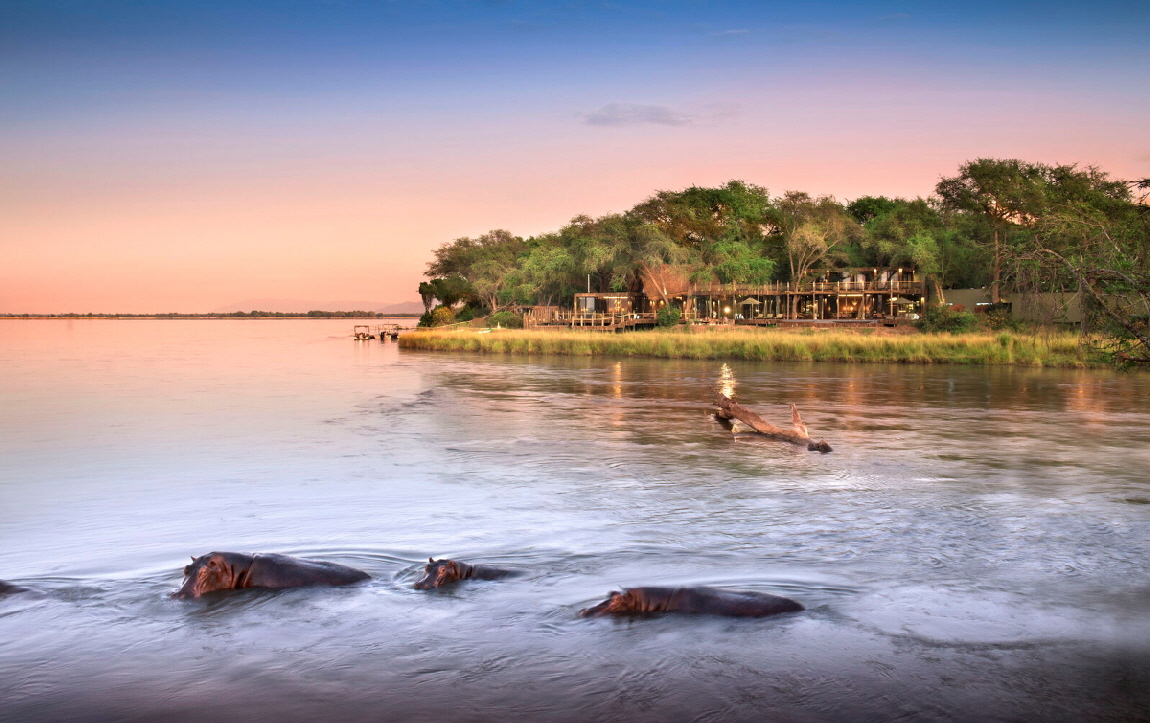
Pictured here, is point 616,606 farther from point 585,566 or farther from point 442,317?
point 442,317

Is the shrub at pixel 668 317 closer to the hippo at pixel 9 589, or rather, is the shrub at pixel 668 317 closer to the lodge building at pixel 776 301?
the lodge building at pixel 776 301

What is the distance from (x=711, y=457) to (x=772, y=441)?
270cm

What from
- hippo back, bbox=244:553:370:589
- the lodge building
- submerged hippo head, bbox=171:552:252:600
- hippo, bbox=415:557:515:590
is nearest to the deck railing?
the lodge building

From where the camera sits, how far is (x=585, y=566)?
33.8ft

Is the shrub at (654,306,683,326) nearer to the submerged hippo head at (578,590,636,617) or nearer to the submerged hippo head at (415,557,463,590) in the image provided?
the submerged hippo head at (415,557,463,590)

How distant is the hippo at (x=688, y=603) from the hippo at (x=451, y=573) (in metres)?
1.62

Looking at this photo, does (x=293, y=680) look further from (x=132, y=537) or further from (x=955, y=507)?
(x=955, y=507)

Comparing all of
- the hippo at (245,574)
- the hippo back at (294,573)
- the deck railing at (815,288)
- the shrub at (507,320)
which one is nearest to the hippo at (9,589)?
the hippo at (245,574)

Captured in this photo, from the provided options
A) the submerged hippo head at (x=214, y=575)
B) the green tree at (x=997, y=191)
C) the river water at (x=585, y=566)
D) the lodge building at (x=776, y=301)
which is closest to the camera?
the river water at (x=585, y=566)

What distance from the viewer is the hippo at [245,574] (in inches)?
356

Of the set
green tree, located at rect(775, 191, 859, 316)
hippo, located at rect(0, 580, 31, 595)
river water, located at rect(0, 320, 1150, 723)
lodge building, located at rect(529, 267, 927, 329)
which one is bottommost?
river water, located at rect(0, 320, 1150, 723)

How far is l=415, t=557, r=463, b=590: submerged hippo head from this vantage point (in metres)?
9.23

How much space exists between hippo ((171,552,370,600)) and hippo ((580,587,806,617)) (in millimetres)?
3002

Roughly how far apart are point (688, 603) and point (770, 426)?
13231 millimetres
